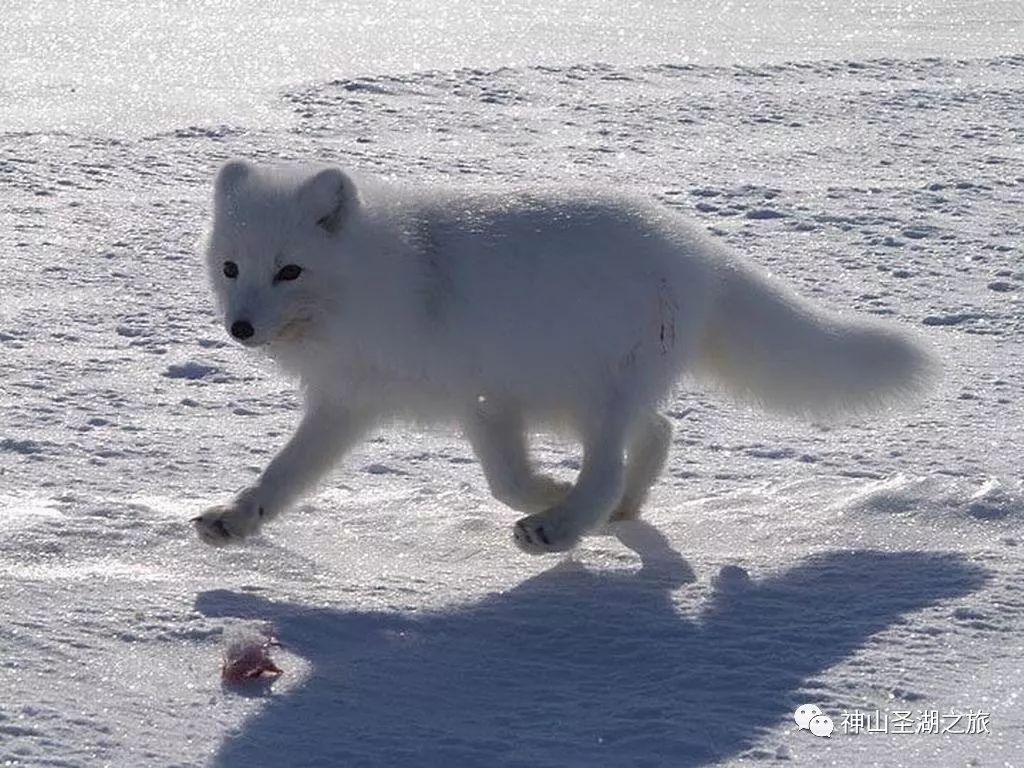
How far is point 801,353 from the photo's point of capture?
137 inches

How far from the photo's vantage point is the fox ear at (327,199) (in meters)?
3.18

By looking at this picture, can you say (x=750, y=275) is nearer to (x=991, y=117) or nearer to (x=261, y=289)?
(x=261, y=289)

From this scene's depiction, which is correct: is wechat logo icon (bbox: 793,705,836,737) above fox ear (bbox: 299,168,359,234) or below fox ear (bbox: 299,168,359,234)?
below

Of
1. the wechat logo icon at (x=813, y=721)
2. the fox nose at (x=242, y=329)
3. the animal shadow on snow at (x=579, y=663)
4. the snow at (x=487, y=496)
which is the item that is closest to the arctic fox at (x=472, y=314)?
the fox nose at (x=242, y=329)

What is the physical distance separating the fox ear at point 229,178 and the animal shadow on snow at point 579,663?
2.50 ft

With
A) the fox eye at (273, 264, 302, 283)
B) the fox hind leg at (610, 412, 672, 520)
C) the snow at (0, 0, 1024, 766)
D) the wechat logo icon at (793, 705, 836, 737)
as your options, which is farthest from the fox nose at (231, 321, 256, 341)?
the wechat logo icon at (793, 705, 836, 737)

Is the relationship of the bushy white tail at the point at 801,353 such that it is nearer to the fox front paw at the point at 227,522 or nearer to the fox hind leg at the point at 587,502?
the fox hind leg at the point at 587,502

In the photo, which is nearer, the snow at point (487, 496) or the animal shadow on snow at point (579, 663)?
the animal shadow on snow at point (579, 663)

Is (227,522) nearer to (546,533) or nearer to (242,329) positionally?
(242,329)

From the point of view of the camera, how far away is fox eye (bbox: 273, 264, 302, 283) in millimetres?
3166

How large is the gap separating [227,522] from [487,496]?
0.60 m

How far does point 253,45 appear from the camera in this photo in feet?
25.6

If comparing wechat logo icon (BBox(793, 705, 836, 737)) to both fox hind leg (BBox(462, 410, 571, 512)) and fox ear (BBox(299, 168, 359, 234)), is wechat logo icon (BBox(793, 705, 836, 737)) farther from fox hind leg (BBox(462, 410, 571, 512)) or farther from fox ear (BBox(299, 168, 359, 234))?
fox ear (BBox(299, 168, 359, 234))

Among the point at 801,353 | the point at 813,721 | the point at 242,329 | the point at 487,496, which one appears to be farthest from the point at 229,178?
the point at 813,721
